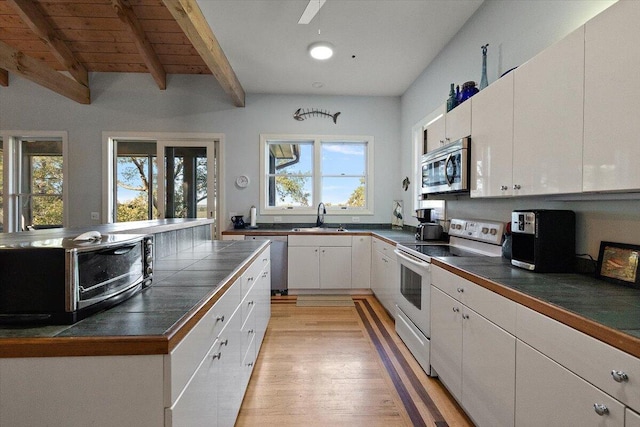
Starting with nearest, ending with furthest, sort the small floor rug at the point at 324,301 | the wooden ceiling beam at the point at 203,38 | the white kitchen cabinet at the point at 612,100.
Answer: the white kitchen cabinet at the point at 612,100
the wooden ceiling beam at the point at 203,38
the small floor rug at the point at 324,301

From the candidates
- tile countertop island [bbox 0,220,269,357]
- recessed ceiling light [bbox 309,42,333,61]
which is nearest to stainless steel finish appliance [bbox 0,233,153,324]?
tile countertop island [bbox 0,220,269,357]

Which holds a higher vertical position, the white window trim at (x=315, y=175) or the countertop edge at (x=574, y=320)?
the white window trim at (x=315, y=175)

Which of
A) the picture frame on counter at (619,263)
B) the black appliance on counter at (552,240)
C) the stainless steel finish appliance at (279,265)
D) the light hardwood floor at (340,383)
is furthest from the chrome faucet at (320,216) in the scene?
the picture frame on counter at (619,263)

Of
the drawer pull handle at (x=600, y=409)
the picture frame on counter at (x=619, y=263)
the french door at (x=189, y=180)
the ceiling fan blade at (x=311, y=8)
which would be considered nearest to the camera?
A: the drawer pull handle at (x=600, y=409)

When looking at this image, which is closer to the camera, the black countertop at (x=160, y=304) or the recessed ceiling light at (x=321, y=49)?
the black countertop at (x=160, y=304)

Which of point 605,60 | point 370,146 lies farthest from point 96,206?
point 605,60

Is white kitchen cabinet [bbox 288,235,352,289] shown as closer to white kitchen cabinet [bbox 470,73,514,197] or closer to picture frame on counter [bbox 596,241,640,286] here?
white kitchen cabinet [bbox 470,73,514,197]

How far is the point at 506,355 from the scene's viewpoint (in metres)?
1.30

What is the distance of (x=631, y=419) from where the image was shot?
0.79 metres

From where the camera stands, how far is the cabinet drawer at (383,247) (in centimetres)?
316

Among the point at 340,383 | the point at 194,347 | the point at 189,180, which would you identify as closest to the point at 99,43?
the point at 189,180

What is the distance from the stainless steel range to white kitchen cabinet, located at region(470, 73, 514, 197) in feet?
1.28

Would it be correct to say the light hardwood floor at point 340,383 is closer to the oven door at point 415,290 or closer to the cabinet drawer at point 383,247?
the oven door at point 415,290

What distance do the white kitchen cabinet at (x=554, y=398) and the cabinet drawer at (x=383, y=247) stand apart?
1.89m
